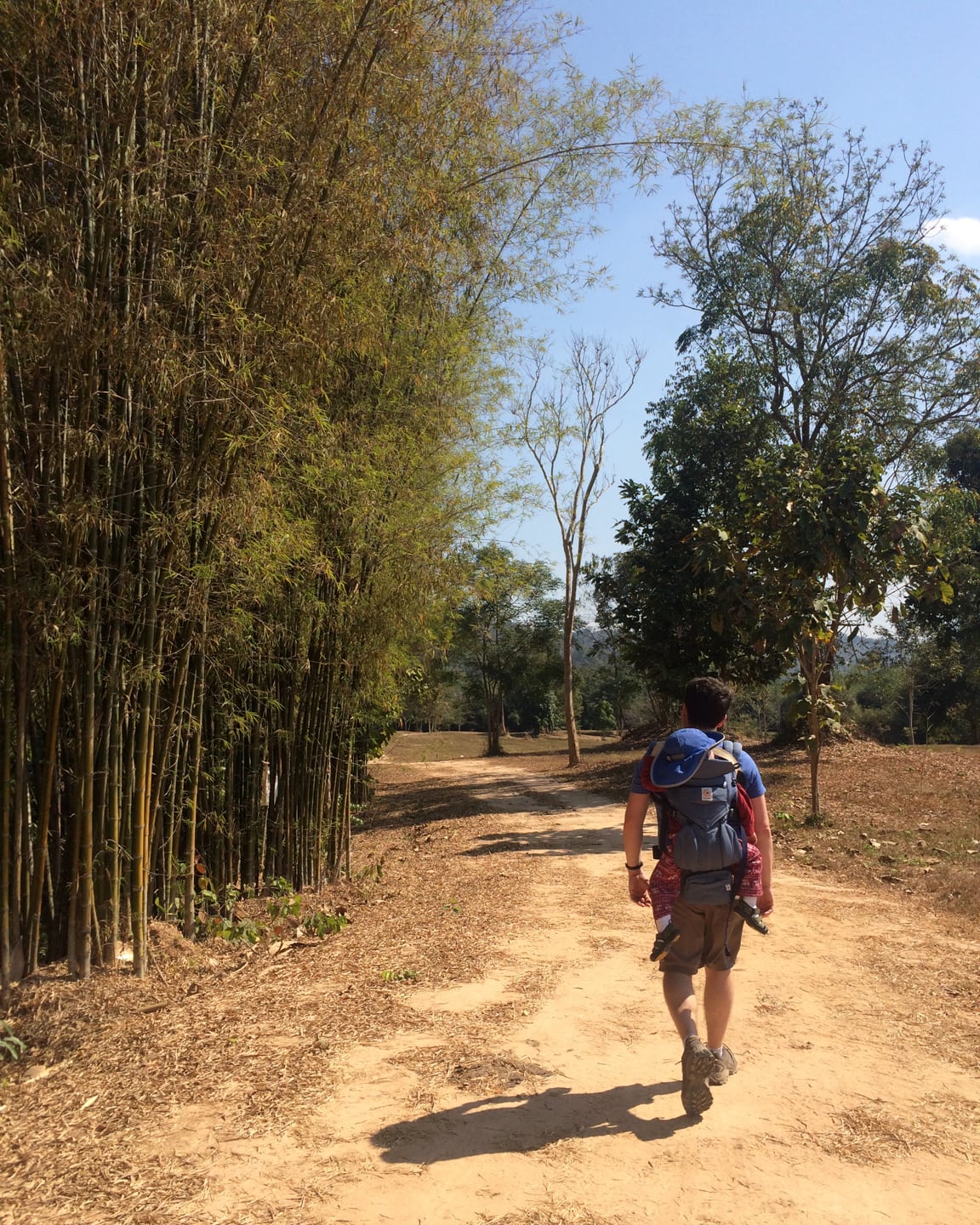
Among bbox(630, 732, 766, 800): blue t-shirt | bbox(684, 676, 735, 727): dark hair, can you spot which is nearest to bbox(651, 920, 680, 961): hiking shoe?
bbox(630, 732, 766, 800): blue t-shirt

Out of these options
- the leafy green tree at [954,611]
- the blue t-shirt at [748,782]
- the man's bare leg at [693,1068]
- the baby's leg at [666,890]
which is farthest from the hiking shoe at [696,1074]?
the leafy green tree at [954,611]

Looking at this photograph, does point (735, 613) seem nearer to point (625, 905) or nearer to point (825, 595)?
point (825, 595)

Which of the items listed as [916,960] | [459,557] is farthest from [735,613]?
[916,960]

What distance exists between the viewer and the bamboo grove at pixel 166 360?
10.8 feet

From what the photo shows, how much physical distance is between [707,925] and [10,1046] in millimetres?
2415

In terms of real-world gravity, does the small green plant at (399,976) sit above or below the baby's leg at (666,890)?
below

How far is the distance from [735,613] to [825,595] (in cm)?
86

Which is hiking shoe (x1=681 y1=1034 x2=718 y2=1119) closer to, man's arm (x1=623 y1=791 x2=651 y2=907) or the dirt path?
the dirt path

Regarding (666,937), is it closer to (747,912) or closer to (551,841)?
(747,912)

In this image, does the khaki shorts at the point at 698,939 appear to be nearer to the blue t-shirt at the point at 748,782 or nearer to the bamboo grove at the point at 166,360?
the blue t-shirt at the point at 748,782

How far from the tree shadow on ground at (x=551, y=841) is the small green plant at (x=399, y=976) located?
3690 millimetres

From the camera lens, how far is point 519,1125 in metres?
2.59

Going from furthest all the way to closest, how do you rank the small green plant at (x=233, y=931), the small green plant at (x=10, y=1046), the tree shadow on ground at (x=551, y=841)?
the tree shadow on ground at (x=551, y=841)
the small green plant at (x=233, y=931)
the small green plant at (x=10, y=1046)

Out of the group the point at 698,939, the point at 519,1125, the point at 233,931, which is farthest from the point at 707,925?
the point at 233,931
